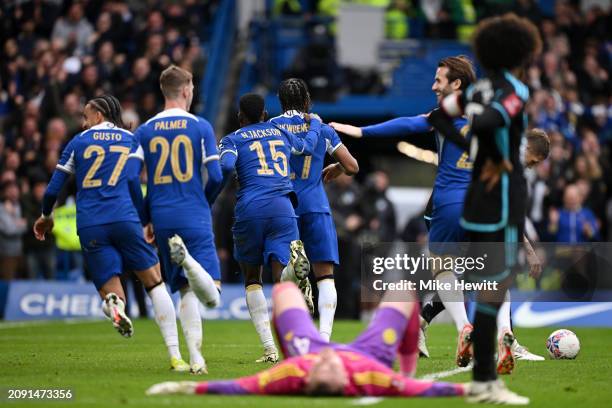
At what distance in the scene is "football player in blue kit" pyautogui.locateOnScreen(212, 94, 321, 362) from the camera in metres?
11.9

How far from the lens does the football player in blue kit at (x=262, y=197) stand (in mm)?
11906

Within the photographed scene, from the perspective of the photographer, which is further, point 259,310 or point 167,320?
point 259,310

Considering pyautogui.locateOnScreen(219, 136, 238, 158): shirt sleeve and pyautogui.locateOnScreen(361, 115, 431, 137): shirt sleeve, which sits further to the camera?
pyautogui.locateOnScreen(219, 136, 238, 158): shirt sleeve

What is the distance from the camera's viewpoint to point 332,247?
41.0ft

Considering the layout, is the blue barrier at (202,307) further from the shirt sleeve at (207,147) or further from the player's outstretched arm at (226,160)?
the shirt sleeve at (207,147)

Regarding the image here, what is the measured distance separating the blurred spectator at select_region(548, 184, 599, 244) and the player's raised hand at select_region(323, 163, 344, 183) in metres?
9.27

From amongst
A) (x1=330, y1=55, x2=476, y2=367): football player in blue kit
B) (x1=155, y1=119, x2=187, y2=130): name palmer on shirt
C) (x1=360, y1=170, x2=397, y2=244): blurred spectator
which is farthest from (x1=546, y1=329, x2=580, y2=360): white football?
(x1=360, y1=170, x2=397, y2=244): blurred spectator

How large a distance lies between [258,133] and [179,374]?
2760 mm

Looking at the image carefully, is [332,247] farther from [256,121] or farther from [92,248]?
[92,248]

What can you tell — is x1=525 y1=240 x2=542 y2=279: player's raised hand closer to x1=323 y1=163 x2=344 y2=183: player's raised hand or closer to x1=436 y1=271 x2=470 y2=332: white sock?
x1=436 y1=271 x2=470 y2=332: white sock

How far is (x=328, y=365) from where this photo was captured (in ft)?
25.3

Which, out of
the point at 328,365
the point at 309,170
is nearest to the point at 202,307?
the point at 309,170

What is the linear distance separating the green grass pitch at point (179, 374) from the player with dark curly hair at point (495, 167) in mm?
526

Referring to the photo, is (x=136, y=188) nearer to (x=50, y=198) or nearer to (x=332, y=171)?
(x=50, y=198)
